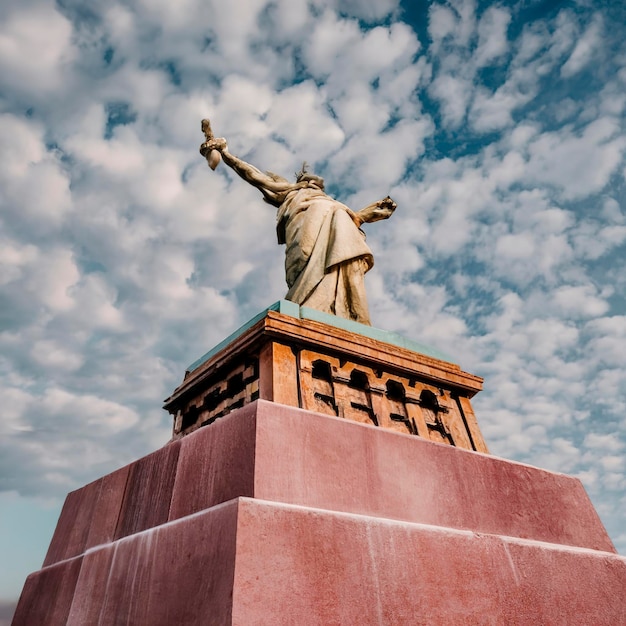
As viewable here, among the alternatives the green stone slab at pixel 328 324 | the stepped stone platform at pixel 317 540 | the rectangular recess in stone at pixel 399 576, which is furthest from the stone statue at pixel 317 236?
the rectangular recess in stone at pixel 399 576

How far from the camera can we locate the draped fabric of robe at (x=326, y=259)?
592 cm

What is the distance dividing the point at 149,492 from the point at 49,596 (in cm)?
102

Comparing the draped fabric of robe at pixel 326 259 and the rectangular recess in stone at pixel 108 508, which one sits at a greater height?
the draped fabric of robe at pixel 326 259

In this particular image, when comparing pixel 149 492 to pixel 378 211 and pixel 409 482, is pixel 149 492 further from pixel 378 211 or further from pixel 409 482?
pixel 378 211

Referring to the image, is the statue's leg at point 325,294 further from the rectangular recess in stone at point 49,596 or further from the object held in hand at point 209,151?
the rectangular recess in stone at point 49,596

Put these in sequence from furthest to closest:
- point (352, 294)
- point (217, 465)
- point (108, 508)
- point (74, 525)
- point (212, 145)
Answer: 1. point (212, 145)
2. point (352, 294)
3. point (74, 525)
4. point (108, 508)
5. point (217, 465)

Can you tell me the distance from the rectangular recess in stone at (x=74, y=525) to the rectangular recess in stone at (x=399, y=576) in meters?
1.88

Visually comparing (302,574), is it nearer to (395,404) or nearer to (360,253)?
(395,404)

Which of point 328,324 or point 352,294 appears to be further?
point 352,294

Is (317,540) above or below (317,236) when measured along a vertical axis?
below

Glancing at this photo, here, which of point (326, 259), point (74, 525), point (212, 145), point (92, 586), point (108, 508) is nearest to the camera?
point (92, 586)

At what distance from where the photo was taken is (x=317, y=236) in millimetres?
6469

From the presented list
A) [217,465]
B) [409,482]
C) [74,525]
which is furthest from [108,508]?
[409,482]

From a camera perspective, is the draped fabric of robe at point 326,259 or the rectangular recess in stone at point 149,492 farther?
the draped fabric of robe at point 326,259
